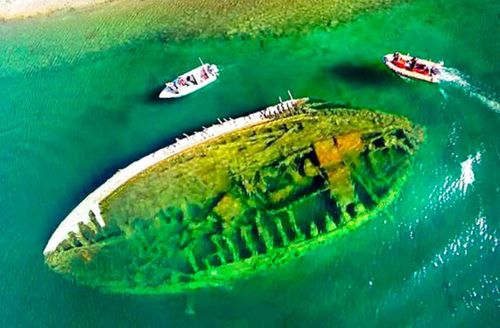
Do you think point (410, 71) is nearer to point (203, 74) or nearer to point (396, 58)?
point (396, 58)

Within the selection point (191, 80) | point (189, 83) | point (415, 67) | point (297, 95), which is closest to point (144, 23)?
point (191, 80)

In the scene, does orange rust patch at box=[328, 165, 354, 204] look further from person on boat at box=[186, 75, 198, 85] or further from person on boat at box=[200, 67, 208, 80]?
person on boat at box=[186, 75, 198, 85]

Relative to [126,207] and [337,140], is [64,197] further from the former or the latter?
[337,140]

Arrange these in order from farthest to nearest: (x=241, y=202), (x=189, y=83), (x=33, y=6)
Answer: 1. (x=33, y=6)
2. (x=189, y=83)
3. (x=241, y=202)

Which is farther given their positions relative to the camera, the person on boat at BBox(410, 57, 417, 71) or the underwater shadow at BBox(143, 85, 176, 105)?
the underwater shadow at BBox(143, 85, 176, 105)

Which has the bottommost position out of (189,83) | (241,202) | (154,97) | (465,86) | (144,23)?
(241,202)

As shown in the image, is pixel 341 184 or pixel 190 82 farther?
pixel 190 82

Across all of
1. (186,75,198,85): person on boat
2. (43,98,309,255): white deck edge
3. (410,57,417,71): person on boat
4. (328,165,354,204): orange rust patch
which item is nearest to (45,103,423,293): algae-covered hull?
(328,165,354,204): orange rust patch
